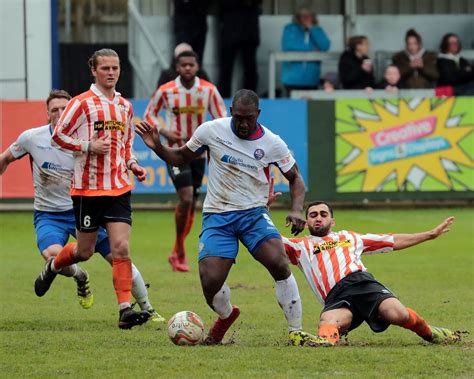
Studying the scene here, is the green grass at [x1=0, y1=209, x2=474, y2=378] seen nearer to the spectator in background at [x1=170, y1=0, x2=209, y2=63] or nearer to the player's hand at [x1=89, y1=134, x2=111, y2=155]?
the player's hand at [x1=89, y1=134, x2=111, y2=155]

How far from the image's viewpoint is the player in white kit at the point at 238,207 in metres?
9.47

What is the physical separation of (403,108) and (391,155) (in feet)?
2.74

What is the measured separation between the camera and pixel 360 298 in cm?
952

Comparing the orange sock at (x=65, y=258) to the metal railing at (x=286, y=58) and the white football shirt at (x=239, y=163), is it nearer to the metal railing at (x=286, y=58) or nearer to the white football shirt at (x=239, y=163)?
the white football shirt at (x=239, y=163)

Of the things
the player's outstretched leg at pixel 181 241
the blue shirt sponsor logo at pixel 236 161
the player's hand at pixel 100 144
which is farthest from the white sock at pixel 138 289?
the player's outstretched leg at pixel 181 241

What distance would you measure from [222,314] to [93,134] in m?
1.86

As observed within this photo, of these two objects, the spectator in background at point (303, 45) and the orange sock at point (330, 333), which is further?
the spectator in background at point (303, 45)

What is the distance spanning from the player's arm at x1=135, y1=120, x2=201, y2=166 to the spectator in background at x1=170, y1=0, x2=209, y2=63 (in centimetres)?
1446

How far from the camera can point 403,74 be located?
2406 cm

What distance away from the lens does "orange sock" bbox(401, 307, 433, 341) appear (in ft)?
30.5

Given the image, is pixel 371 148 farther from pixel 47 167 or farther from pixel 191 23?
pixel 47 167

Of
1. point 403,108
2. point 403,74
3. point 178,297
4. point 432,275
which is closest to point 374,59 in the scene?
point 403,74

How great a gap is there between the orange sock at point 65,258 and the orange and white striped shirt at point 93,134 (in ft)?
1.78

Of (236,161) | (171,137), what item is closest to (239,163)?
(236,161)
